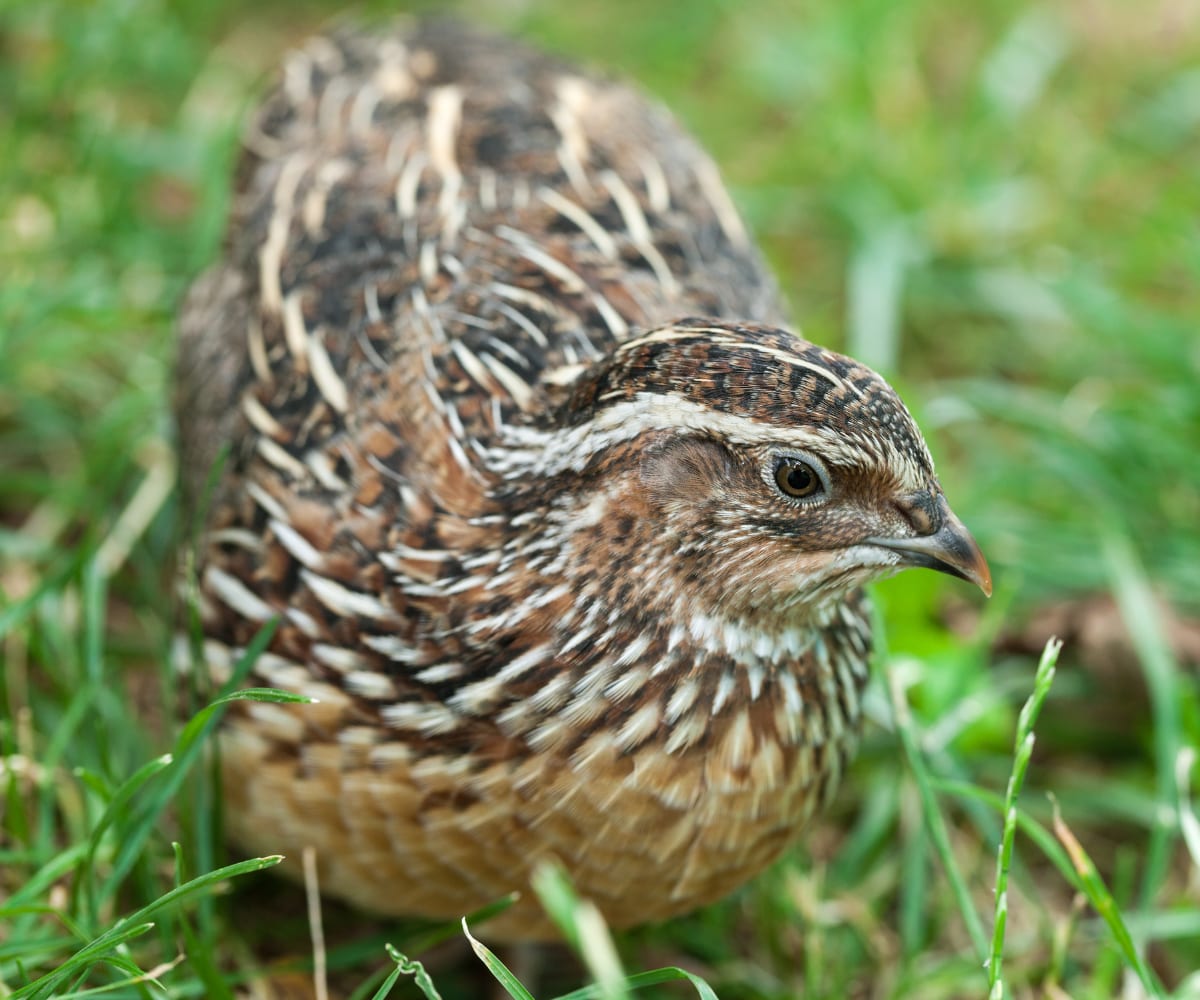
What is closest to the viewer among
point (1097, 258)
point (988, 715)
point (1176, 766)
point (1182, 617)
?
point (1176, 766)

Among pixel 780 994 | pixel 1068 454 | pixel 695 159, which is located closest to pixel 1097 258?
pixel 1068 454

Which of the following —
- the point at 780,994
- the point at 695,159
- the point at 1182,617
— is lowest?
the point at 780,994

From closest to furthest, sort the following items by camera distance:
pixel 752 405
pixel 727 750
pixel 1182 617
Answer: pixel 752 405, pixel 727 750, pixel 1182 617

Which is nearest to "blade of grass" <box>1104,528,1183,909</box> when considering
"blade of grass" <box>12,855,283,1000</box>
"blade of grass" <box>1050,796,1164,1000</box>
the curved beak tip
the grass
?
the grass

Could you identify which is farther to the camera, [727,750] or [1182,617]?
[1182,617]

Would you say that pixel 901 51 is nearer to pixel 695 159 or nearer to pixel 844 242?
pixel 844 242

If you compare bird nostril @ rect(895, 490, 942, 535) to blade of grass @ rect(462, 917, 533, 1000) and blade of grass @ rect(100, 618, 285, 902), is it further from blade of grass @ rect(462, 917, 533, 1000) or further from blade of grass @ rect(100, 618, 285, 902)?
blade of grass @ rect(100, 618, 285, 902)

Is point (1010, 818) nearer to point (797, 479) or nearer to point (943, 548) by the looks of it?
point (943, 548)

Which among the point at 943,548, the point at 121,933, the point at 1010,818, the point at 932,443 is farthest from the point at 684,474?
the point at 932,443
